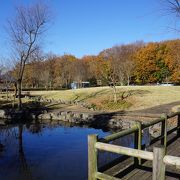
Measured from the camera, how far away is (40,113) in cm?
2580

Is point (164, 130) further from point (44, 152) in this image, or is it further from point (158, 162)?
point (44, 152)

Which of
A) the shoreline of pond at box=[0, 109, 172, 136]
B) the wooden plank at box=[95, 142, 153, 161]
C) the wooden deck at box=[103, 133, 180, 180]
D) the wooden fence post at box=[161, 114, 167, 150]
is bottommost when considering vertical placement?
the shoreline of pond at box=[0, 109, 172, 136]

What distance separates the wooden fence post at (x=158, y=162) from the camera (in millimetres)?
4344

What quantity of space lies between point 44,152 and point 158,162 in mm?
9832

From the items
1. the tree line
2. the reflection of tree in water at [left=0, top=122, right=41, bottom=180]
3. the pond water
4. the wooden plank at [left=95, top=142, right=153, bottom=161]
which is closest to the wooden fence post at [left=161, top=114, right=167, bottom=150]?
the pond water

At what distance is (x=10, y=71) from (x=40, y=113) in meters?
26.0

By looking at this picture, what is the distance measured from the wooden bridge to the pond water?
10.0ft

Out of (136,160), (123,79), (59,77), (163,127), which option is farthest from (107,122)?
(59,77)

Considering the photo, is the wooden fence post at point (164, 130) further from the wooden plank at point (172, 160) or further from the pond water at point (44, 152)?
the wooden plank at point (172, 160)

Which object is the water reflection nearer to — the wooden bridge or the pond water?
the pond water

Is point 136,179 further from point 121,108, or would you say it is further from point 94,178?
point 121,108

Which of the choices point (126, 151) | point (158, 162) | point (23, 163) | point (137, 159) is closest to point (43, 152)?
point (23, 163)

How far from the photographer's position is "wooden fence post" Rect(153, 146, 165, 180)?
14.3 ft

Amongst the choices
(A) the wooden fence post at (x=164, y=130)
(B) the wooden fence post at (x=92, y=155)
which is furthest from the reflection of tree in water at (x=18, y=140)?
(B) the wooden fence post at (x=92, y=155)
